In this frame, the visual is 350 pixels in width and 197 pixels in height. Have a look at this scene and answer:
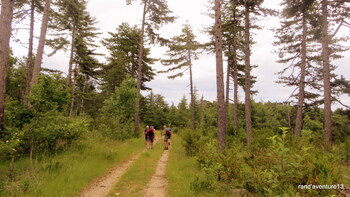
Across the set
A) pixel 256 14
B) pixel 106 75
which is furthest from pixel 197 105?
pixel 256 14

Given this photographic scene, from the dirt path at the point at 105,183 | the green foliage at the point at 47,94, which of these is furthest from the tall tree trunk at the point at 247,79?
the green foliage at the point at 47,94

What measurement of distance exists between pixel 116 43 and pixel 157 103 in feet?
69.8

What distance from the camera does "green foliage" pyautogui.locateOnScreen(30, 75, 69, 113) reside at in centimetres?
641

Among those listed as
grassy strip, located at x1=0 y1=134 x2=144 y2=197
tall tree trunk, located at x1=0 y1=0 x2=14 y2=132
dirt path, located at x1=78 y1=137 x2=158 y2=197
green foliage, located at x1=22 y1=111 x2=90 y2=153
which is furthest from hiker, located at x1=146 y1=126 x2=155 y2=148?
tall tree trunk, located at x1=0 y1=0 x2=14 y2=132

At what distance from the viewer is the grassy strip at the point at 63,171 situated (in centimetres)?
489

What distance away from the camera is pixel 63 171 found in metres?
6.41

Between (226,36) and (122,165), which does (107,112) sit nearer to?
(122,165)

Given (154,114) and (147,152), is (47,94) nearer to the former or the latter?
(147,152)

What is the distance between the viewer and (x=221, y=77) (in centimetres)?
876

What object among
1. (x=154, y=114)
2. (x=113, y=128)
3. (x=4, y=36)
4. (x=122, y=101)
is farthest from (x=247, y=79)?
(x=154, y=114)

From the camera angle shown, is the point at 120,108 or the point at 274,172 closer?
the point at 274,172

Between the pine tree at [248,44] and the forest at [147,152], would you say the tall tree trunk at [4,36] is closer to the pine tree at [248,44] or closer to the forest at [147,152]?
the forest at [147,152]

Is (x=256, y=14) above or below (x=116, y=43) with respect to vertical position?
below

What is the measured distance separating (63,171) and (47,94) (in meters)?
2.71
